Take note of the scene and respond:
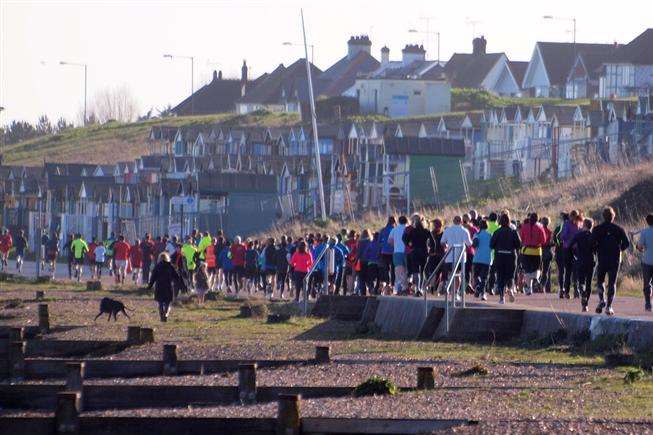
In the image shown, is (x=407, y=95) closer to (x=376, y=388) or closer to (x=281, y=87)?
(x=281, y=87)

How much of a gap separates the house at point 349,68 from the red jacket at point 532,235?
123 meters

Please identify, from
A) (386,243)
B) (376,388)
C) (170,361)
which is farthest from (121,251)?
(376,388)

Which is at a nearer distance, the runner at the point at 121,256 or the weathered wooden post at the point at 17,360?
the weathered wooden post at the point at 17,360

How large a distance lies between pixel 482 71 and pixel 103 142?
120 feet

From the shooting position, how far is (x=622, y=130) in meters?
66.9

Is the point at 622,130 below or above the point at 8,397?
above

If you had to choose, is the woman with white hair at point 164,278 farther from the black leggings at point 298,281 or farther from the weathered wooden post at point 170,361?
the weathered wooden post at point 170,361

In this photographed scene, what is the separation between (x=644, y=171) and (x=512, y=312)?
24.9m

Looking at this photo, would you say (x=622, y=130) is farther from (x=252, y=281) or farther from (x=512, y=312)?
(x=512, y=312)

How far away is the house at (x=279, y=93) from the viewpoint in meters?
156

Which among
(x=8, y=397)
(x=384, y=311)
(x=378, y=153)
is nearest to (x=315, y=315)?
(x=384, y=311)

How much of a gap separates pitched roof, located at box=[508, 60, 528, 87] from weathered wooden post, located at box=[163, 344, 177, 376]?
4713 inches

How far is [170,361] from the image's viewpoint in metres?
20.7

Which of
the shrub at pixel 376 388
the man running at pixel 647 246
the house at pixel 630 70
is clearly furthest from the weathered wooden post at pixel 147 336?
the house at pixel 630 70
